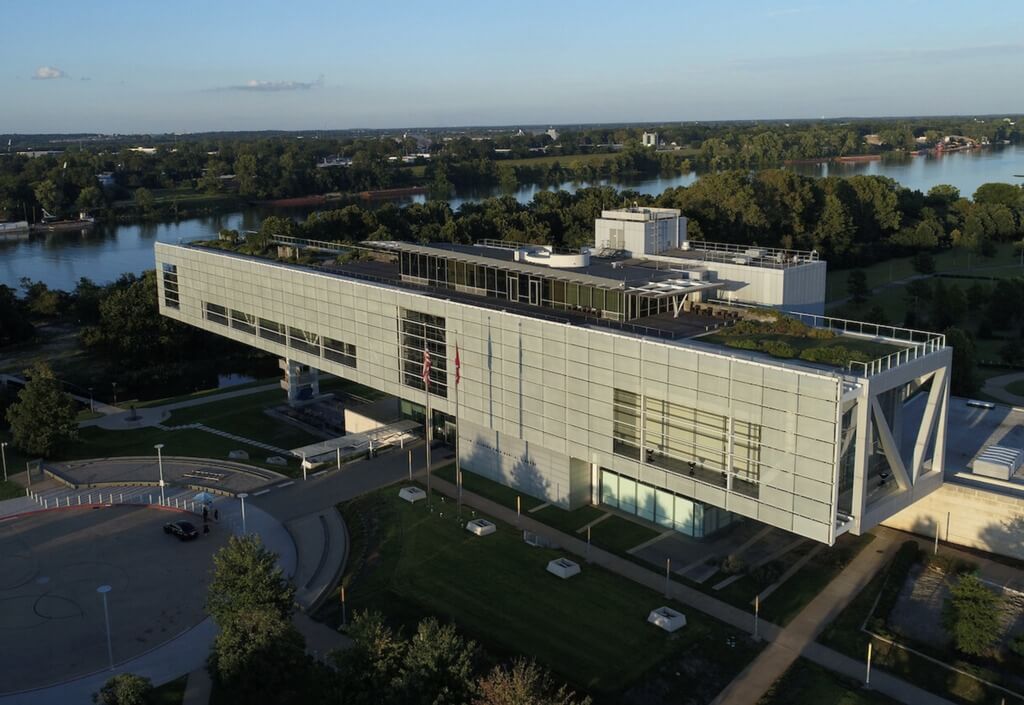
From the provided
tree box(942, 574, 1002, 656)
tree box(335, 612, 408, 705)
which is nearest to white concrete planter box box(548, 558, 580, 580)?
tree box(335, 612, 408, 705)

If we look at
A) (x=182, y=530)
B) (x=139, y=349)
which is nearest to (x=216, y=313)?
(x=139, y=349)

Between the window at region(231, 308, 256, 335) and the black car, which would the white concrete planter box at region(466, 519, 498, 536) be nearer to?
the black car

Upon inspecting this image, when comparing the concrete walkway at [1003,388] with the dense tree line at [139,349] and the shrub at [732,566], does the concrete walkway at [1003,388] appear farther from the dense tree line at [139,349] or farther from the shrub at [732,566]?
the dense tree line at [139,349]

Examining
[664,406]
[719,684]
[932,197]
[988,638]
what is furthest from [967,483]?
[932,197]

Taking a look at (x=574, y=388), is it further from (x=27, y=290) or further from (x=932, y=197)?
(x=932, y=197)

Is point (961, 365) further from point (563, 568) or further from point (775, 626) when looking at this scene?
point (563, 568)

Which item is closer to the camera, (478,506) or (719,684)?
(719,684)
